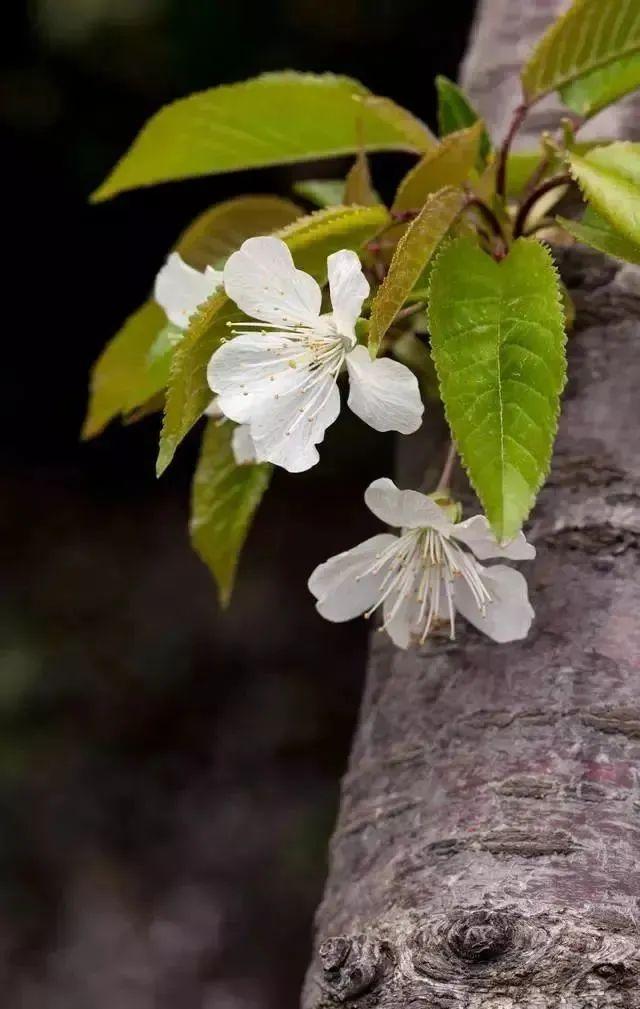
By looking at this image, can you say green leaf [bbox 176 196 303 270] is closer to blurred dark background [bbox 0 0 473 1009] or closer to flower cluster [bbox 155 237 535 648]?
flower cluster [bbox 155 237 535 648]

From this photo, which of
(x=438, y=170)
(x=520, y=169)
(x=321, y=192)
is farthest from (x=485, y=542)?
(x=321, y=192)

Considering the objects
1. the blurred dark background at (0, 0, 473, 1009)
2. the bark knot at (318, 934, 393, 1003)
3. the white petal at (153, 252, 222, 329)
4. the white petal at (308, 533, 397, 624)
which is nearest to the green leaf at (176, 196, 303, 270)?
the white petal at (153, 252, 222, 329)

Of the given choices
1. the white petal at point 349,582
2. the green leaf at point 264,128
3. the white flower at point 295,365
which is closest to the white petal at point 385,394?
the white flower at point 295,365

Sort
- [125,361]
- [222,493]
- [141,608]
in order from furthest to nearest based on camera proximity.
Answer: [141,608]
[125,361]
[222,493]

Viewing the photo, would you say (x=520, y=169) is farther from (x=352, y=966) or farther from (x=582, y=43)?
(x=352, y=966)

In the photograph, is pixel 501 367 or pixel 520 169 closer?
pixel 501 367

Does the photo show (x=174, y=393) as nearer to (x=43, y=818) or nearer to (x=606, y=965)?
(x=606, y=965)

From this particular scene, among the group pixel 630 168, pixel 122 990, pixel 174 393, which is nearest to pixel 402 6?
pixel 630 168
